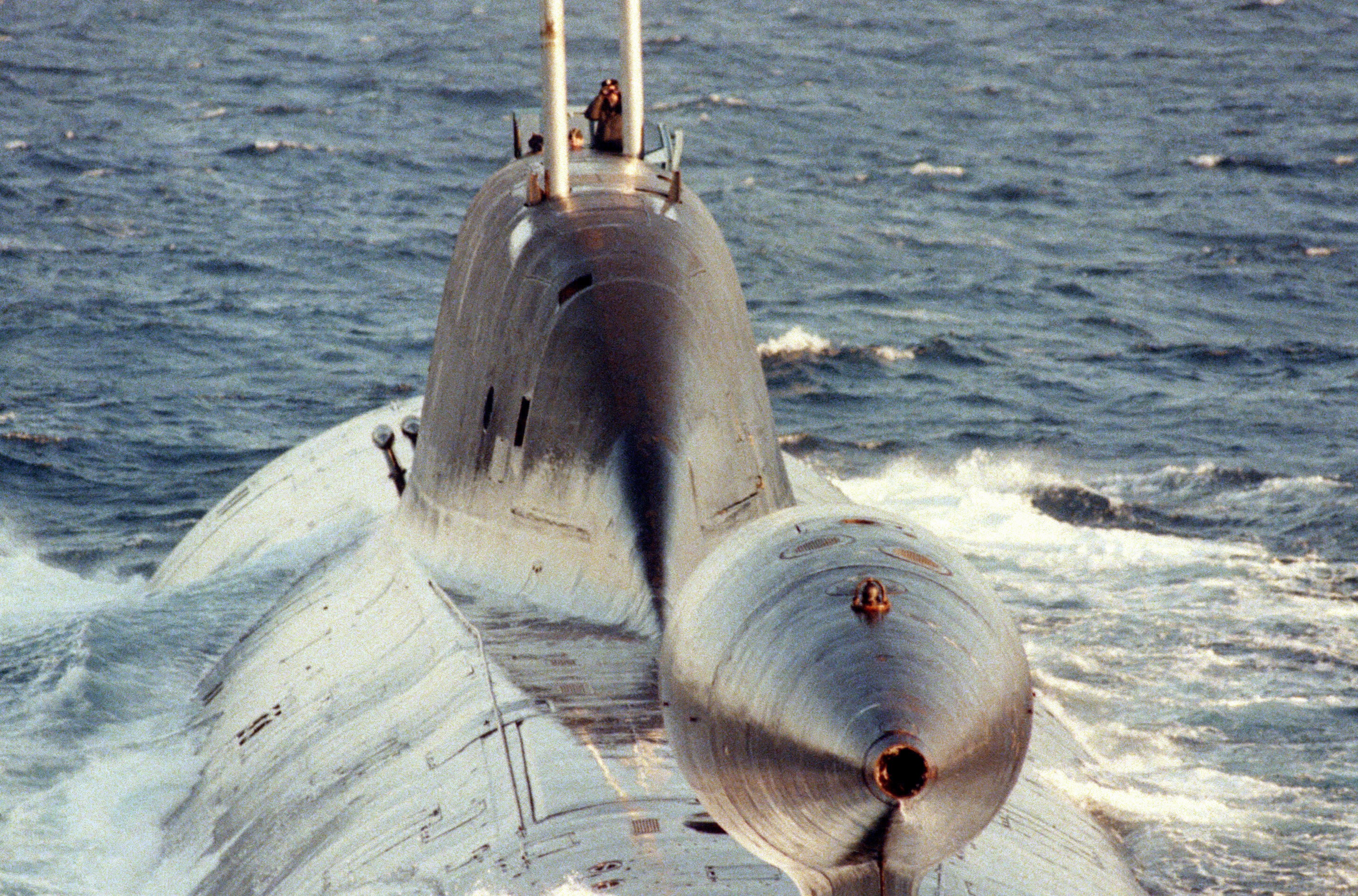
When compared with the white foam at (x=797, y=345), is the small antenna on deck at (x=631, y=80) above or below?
above

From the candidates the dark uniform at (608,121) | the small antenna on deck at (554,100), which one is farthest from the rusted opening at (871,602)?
the dark uniform at (608,121)

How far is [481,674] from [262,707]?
3412mm

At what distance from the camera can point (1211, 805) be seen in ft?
59.2

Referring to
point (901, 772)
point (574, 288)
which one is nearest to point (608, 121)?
point (574, 288)

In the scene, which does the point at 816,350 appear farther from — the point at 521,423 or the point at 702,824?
the point at 702,824

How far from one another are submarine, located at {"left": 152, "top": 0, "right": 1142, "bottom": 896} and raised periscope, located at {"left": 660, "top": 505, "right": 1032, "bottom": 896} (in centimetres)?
1

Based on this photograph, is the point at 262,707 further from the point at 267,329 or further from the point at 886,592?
the point at 267,329

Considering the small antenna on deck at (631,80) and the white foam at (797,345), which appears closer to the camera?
the small antenna on deck at (631,80)

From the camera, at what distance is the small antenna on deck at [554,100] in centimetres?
1505

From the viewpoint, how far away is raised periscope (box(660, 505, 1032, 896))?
7.32 metres

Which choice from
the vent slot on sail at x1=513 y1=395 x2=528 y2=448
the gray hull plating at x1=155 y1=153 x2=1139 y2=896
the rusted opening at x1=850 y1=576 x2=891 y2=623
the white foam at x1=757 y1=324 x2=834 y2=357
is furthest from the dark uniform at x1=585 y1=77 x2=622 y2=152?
the white foam at x1=757 y1=324 x2=834 y2=357

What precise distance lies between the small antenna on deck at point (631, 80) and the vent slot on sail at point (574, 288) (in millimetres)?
2019

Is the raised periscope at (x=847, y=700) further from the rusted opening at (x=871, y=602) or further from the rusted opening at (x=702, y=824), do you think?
the rusted opening at (x=702, y=824)

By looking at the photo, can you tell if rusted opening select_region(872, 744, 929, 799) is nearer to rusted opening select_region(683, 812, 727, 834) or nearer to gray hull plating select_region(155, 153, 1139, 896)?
gray hull plating select_region(155, 153, 1139, 896)
